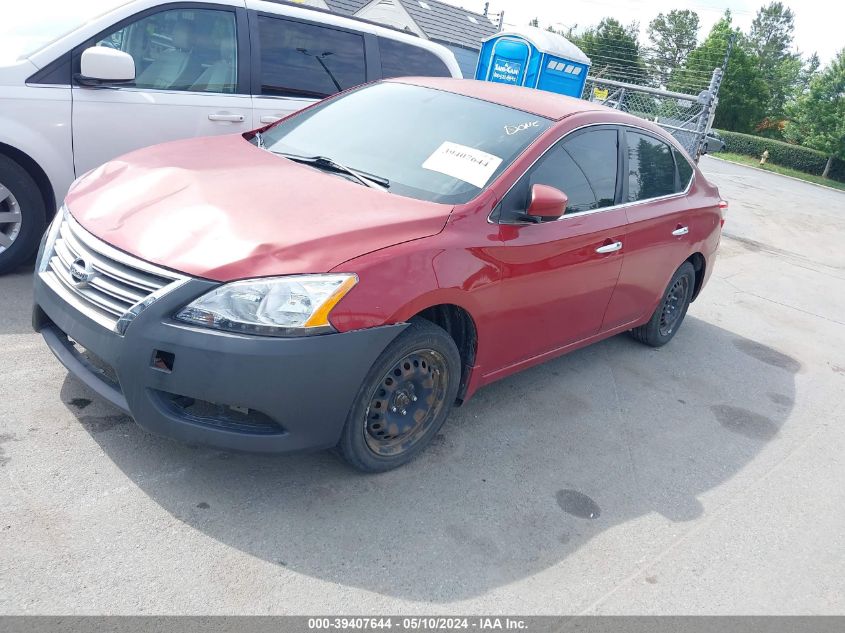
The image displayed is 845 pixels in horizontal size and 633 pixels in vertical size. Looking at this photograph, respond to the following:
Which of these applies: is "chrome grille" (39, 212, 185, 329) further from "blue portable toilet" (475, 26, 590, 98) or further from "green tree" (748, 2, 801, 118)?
"green tree" (748, 2, 801, 118)

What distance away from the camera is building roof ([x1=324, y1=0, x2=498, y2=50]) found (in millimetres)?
24234

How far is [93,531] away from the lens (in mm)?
2828

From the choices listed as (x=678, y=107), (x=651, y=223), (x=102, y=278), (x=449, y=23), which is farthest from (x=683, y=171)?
(x=449, y=23)

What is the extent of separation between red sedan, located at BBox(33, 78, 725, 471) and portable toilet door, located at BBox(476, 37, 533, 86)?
21.7 feet

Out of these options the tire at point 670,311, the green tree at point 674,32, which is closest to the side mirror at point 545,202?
the tire at point 670,311

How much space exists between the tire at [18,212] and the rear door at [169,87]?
1.08 feet

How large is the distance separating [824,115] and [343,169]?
4904 cm

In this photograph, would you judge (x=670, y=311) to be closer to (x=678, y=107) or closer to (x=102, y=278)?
(x=102, y=278)

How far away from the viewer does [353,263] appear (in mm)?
3041

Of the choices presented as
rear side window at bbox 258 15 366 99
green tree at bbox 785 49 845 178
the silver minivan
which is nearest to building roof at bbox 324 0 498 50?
rear side window at bbox 258 15 366 99
